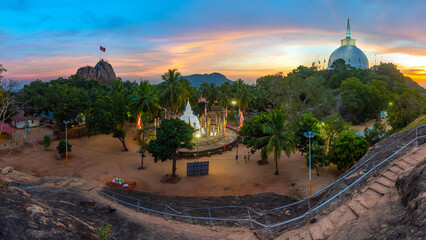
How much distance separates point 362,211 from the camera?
10.6 m

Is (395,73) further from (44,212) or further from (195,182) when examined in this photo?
(44,212)

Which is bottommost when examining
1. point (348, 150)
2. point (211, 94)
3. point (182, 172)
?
point (182, 172)

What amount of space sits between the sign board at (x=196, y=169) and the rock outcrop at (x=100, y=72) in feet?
305

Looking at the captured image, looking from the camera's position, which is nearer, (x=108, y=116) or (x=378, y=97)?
(x=108, y=116)

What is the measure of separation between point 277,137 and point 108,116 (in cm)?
2330

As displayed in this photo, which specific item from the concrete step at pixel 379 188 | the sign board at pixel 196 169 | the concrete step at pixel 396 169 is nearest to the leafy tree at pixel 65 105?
the sign board at pixel 196 169

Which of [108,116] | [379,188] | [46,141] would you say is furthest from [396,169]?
[46,141]

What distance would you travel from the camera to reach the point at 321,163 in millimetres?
Result: 24766

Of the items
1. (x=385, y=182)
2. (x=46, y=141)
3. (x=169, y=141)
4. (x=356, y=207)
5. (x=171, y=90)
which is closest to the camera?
(x=356, y=207)

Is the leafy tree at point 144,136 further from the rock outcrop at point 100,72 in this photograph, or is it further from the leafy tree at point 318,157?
the rock outcrop at point 100,72

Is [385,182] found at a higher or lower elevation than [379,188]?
higher

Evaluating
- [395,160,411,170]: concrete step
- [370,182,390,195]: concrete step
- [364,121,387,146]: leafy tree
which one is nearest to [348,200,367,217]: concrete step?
[370,182,390,195]: concrete step

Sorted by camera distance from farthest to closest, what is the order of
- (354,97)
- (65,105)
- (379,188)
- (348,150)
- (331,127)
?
(354,97), (65,105), (331,127), (348,150), (379,188)

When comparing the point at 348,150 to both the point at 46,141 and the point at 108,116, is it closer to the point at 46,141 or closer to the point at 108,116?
the point at 108,116
